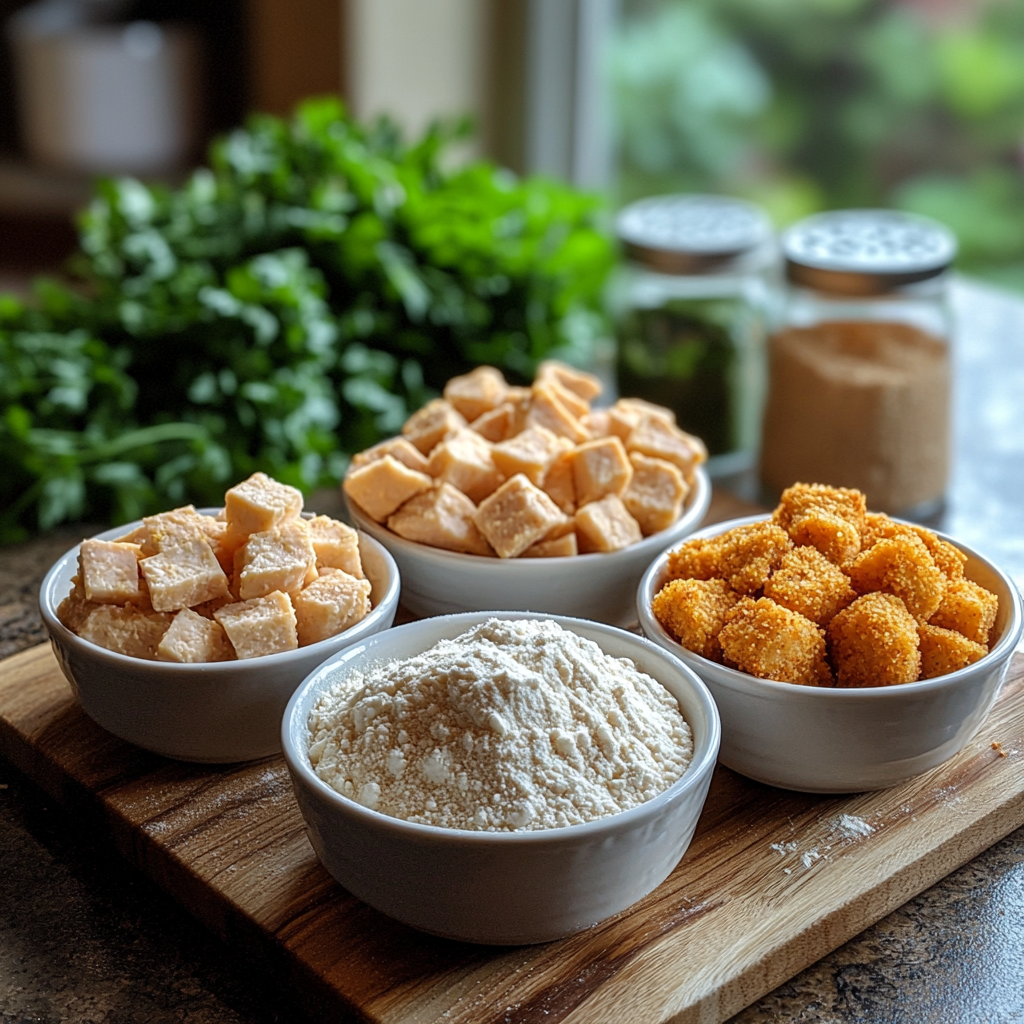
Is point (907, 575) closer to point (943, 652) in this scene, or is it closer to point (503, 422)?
point (943, 652)

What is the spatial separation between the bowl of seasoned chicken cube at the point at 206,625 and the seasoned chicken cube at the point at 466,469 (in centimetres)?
20

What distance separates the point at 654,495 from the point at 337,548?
351 mm

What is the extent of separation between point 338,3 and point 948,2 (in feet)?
4.96

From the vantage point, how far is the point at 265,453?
69.9 inches

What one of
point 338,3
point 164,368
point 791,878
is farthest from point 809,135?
point 791,878

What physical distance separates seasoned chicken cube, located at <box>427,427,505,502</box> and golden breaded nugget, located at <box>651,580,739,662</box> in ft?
0.87

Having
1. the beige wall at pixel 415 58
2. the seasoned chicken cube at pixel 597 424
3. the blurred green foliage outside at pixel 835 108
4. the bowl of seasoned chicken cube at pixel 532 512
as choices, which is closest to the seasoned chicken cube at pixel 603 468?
the bowl of seasoned chicken cube at pixel 532 512

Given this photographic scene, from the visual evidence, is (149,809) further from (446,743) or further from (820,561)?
(820,561)

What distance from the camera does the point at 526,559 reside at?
131 cm

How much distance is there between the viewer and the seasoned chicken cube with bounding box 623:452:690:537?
1357 mm

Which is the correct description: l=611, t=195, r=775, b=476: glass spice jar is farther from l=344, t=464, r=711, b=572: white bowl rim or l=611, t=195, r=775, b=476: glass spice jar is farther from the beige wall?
the beige wall

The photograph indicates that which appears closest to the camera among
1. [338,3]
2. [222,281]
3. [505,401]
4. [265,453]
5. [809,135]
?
[505,401]

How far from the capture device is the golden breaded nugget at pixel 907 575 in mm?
1113

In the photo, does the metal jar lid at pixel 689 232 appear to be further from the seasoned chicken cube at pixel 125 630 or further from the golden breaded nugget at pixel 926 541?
the seasoned chicken cube at pixel 125 630
